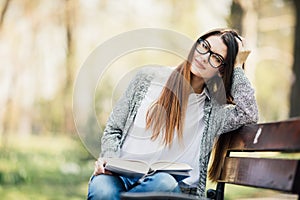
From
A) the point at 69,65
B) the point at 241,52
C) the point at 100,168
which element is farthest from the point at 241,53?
the point at 69,65

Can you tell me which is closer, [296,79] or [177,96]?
[177,96]

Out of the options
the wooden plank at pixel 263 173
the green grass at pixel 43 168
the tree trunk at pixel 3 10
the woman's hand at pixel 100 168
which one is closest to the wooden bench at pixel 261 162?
the wooden plank at pixel 263 173

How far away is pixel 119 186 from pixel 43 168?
278 centimetres

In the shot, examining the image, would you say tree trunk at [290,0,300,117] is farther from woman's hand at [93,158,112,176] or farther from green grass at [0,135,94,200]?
woman's hand at [93,158,112,176]

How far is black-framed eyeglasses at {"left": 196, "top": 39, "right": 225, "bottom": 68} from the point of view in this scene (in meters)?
1.78

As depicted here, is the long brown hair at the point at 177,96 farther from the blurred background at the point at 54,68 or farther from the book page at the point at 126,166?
the blurred background at the point at 54,68

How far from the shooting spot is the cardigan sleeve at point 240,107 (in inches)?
68.7

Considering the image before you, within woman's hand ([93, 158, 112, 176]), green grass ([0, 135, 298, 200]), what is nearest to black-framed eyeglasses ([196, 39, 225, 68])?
woman's hand ([93, 158, 112, 176])

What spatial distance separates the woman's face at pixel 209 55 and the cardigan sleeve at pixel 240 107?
0.09m

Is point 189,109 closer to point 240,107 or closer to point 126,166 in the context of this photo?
point 240,107

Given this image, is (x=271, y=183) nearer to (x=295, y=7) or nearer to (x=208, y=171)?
(x=208, y=171)

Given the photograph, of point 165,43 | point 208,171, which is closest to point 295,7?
point 165,43

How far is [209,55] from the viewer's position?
1.78 metres

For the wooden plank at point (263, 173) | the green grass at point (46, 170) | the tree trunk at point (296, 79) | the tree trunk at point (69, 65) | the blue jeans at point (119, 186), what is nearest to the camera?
the wooden plank at point (263, 173)
